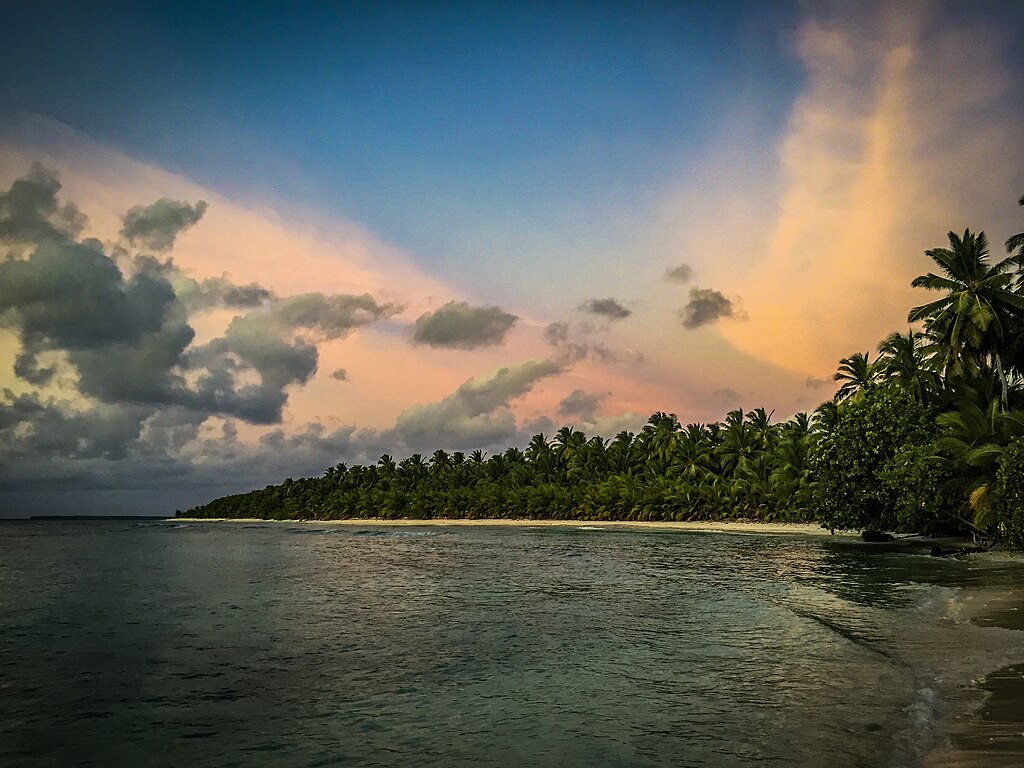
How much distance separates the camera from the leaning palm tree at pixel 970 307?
135ft

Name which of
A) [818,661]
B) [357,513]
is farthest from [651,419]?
[818,661]

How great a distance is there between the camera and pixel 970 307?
4153cm

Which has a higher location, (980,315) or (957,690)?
(980,315)

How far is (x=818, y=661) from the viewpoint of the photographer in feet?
46.6

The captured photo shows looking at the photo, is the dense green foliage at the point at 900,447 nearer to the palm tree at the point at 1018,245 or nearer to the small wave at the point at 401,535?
the palm tree at the point at 1018,245

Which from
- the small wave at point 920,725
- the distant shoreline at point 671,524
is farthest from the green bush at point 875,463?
the small wave at point 920,725

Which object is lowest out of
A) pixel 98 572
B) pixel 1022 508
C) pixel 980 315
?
pixel 98 572

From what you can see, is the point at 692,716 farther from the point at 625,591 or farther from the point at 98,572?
the point at 98,572

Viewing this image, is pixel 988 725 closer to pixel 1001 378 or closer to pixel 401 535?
pixel 1001 378

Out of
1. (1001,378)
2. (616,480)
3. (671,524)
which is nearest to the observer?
(1001,378)

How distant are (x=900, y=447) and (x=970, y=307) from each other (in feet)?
29.9

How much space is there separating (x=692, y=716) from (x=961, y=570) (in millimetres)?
26114

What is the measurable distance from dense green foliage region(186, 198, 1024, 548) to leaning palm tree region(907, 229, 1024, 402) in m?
0.08

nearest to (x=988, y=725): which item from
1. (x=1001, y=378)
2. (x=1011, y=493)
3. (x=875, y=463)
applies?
(x=1011, y=493)
